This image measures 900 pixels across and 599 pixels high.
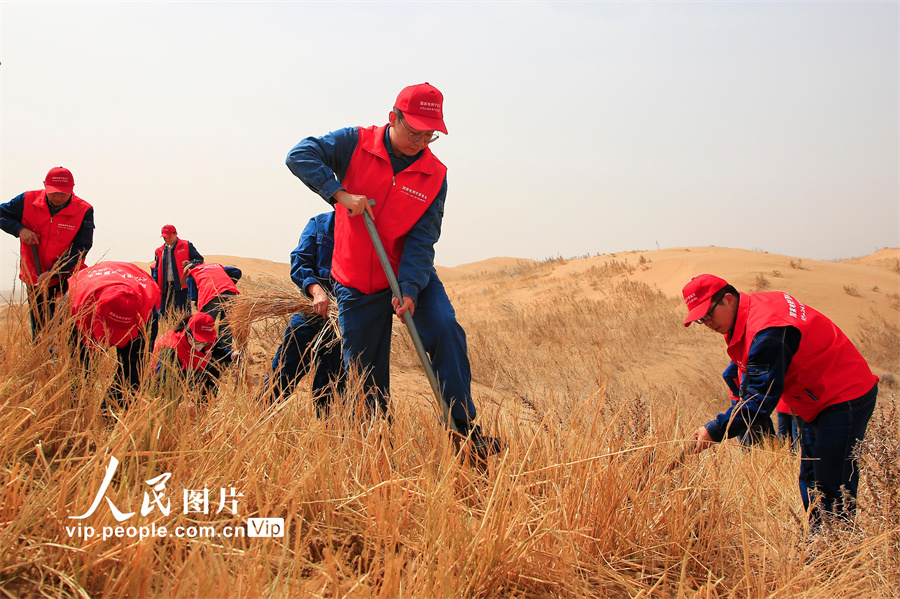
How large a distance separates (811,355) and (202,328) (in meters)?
3.67

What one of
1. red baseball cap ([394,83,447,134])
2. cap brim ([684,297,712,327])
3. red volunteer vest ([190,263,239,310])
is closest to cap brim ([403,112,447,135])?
red baseball cap ([394,83,447,134])

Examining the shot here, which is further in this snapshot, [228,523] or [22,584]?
[228,523]

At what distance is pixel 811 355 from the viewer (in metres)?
3.29

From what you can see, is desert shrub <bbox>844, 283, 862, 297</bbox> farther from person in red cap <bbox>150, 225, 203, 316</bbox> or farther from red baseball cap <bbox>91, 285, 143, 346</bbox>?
red baseball cap <bbox>91, 285, 143, 346</bbox>

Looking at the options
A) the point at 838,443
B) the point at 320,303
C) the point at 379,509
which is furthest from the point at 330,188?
the point at 838,443

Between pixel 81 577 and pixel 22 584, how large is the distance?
0.15 m

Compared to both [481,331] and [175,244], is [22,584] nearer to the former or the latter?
[175,244]


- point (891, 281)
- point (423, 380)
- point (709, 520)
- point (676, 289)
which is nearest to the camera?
point (709, 520)

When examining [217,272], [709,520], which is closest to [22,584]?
[709,520]

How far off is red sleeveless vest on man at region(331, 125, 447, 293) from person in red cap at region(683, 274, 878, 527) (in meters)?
1.63

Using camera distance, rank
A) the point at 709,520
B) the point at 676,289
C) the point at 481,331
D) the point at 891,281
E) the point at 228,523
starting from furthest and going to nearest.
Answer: the point at 891,281 → the point at 676,289 → the point at 481,331 → the point at 709,520 → the point at 228,523

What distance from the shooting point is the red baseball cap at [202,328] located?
3949mm

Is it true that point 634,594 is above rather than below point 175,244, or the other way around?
below

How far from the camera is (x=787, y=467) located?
413 centimetres
